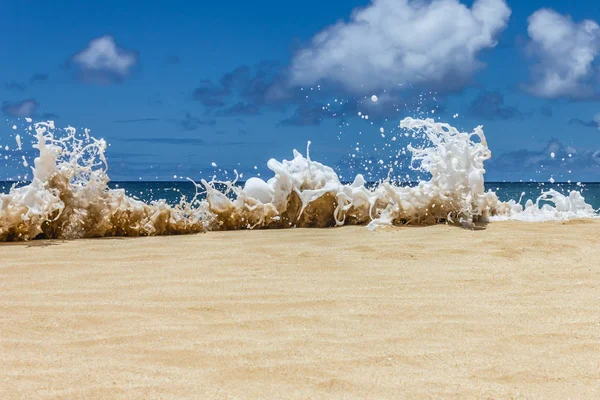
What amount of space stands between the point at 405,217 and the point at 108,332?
388cm

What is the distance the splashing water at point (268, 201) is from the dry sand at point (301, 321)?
2.37 feet

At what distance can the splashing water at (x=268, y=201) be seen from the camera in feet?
17.8

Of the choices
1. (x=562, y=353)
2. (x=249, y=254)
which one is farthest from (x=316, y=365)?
(x=249, y=254)

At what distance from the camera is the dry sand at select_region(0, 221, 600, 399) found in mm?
2104

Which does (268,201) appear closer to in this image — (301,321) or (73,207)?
(73,207)

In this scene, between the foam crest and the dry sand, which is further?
the foam crest

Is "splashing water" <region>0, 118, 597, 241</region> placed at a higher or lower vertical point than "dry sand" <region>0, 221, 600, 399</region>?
higher

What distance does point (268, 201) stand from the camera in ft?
20.5

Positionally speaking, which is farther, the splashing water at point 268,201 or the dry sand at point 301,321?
the splashing water at point 268,201

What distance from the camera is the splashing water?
541cm

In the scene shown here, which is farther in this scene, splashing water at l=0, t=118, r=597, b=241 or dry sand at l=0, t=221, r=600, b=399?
splashing water at l=0, t=118, r=597, b=241

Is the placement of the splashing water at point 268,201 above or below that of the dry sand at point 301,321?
above

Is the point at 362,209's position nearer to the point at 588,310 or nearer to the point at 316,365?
the point at 588,310

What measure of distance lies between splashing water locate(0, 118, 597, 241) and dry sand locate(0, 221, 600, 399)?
723mm
